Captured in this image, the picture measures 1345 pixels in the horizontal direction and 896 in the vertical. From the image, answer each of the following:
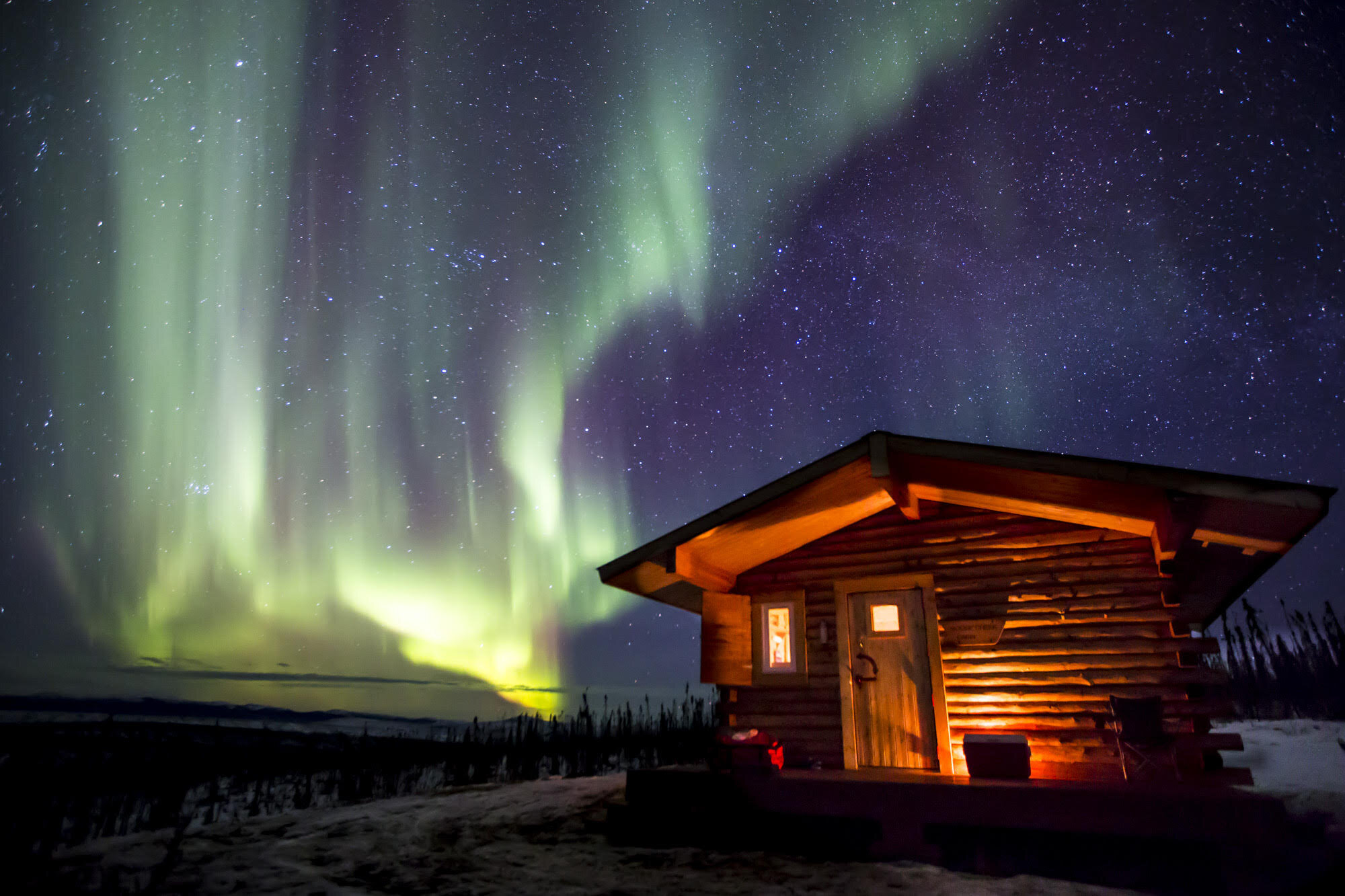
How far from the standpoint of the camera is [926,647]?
7.71 m

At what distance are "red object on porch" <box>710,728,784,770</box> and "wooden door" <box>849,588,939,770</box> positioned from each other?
1544mm

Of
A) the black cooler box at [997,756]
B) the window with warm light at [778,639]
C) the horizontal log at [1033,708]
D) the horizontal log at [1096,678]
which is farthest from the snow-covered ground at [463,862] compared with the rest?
the window with warm light at [778,639]

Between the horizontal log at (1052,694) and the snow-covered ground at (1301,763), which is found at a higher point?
the horizontal log at (1052,694)

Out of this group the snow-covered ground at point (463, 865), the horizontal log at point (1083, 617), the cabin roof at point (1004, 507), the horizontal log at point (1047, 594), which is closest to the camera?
the snow-covered ground at point (463, 865)

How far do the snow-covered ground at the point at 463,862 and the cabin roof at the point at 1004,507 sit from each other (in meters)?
2.92

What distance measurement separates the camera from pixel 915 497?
8062 mm

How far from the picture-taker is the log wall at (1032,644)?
21.4 feet

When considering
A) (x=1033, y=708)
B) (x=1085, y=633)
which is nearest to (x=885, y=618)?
(x=1033, y=708)

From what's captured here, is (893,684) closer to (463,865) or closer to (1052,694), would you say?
(1052,694)

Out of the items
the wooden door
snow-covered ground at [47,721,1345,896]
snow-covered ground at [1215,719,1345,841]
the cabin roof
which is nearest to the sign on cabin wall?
the wooden door

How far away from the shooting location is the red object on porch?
6652 mm

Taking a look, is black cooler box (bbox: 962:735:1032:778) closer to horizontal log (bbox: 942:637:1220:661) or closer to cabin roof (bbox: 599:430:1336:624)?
horizontal log (bbox: 942:637:1220:661)

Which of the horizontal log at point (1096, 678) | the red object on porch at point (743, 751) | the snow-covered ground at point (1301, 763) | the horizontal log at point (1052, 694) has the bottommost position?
the snow-covered ground at point (1301, 763)

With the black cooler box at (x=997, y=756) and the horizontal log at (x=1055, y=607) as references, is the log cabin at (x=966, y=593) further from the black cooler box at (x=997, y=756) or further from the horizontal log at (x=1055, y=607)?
the black cooler box at (x=997, y=756)
